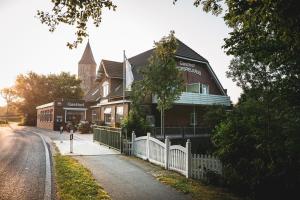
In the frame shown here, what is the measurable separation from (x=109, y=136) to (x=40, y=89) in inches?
1948

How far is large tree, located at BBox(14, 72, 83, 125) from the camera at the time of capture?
5740cm

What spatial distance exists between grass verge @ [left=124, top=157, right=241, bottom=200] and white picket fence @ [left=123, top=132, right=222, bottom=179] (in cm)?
32

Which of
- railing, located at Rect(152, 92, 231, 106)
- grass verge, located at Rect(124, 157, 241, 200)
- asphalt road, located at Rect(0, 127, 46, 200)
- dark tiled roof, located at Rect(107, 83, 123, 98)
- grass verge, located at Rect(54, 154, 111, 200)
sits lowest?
grass verge, located at Rect(124, 157, 241, 200)

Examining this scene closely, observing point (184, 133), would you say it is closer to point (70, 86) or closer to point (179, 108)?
point (179, 108)

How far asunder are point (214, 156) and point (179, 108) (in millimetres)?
18894

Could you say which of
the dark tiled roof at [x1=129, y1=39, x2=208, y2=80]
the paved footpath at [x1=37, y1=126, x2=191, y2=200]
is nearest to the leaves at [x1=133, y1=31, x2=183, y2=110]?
the dark tiled roof at [x1=129, y1=39, x2=208, y2=80]

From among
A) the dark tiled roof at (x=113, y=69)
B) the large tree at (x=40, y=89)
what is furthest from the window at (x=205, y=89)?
the large tree at (x=40, y=89)

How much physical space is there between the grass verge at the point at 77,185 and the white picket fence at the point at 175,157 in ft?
10.1

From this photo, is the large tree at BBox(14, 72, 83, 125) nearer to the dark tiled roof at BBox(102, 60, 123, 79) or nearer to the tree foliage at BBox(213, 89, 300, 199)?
the dark tiled roof at BBox(102, 60, 123, 79)

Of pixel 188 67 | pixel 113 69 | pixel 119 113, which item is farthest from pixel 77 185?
pixel 113 69

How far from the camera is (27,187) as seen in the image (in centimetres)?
706

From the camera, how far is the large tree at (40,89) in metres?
57.4

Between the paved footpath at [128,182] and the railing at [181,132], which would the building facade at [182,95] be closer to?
the railing at [181,132]

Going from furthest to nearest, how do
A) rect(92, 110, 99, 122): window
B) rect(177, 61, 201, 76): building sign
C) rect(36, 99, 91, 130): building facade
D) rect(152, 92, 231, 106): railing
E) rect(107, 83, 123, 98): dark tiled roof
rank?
rect(36, 99, 91, 130): building facade < rect(92, 110, 99, 122): window < rect(107, 83, 123, 98): dark tiled roof < rect(177, 61, 201, 76): building sign < rect(152, 92, 231, 106): railing
